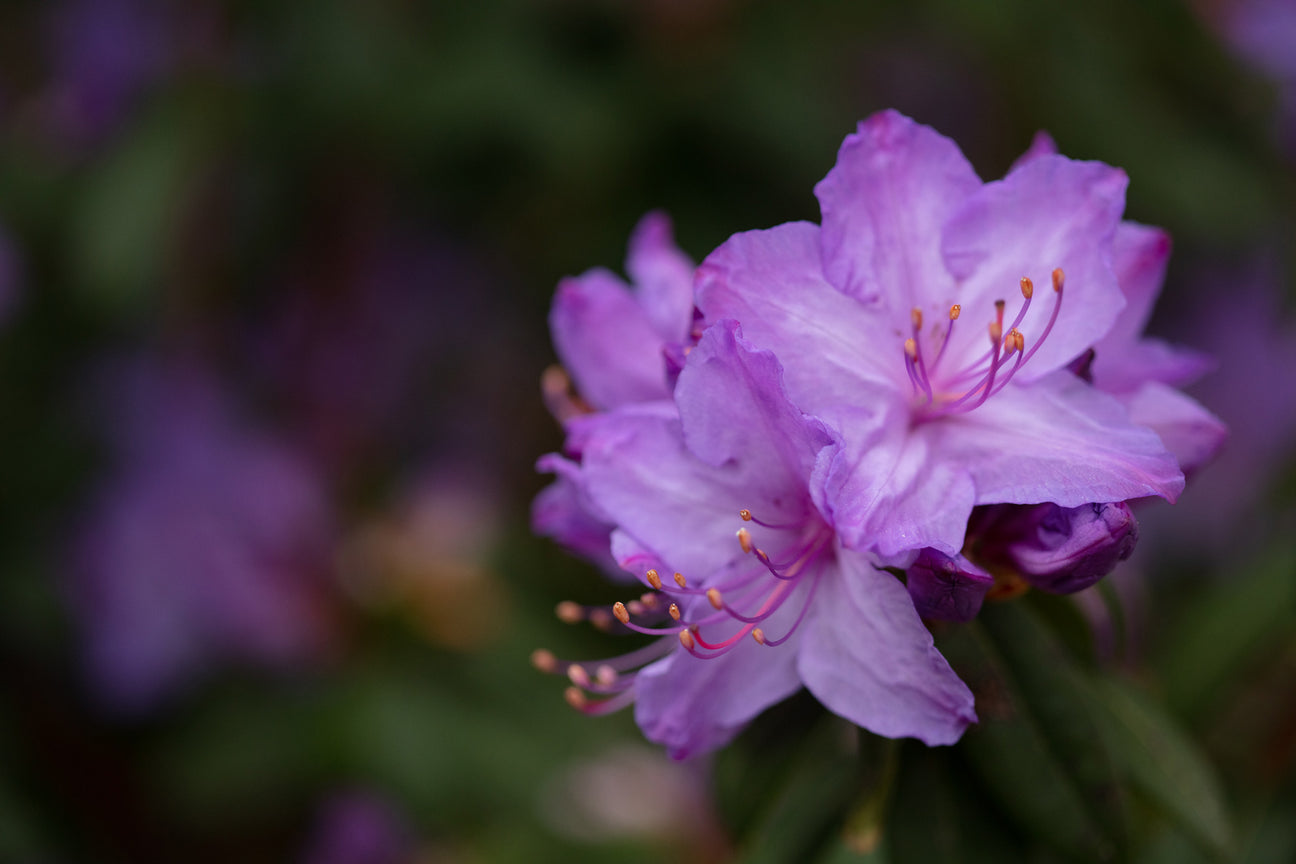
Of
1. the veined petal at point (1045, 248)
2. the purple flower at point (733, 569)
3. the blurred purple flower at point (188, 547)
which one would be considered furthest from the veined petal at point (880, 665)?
the blurred purple flower at point (188, 547)

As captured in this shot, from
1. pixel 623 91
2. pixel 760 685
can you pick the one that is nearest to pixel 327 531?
pixel 623 91

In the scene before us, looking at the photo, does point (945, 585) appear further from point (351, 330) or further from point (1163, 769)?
point (351, 330)

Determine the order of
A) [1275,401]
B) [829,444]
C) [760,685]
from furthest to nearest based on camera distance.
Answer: [1275,401] → [760,685] → [829,444]

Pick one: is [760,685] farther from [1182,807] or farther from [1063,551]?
[1182,807]

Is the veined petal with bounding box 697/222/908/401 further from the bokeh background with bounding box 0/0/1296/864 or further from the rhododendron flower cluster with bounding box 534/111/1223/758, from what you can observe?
the bokeh background with bounding box 0/0/1296/864

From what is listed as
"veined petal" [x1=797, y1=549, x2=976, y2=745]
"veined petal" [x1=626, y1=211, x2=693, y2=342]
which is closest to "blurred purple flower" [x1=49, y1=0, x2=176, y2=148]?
"veined petal" [x1=626, y1=211, x2=693, y2=342]

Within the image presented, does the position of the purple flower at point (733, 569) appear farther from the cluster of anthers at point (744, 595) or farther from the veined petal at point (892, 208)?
the veined petal at point (892, 208)
